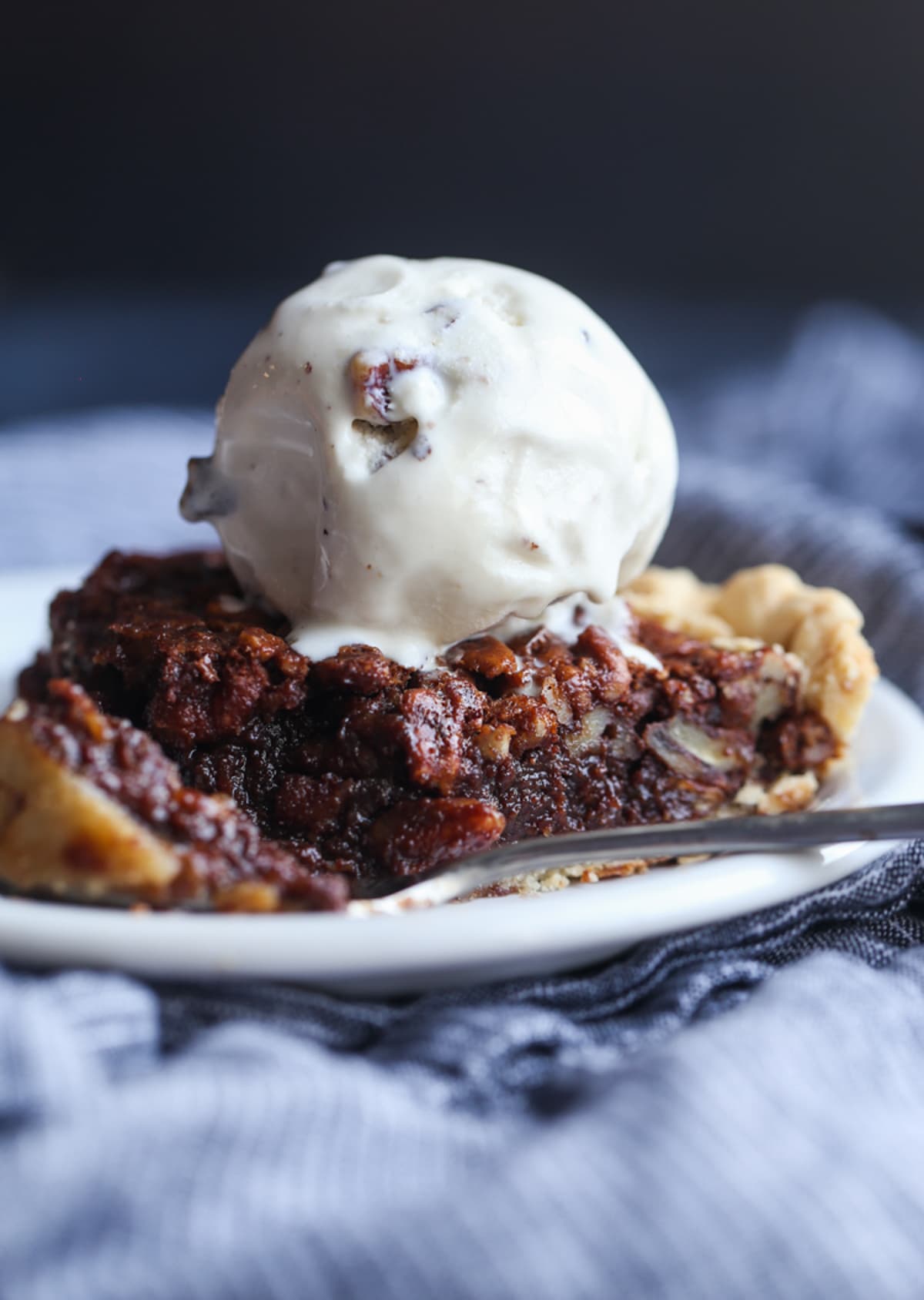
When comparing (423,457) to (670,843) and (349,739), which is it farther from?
(670,843)

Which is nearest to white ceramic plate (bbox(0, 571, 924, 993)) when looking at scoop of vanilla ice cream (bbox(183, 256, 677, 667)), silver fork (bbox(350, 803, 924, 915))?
silver fork (bbox(350, 803, 924, 915))

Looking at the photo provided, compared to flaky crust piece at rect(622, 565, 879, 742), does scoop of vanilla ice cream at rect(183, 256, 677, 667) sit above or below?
above

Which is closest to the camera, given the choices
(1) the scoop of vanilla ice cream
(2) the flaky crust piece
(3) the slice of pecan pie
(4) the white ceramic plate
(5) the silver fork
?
(4) the white ceramic plate

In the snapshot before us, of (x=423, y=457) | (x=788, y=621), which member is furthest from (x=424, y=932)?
(x=788, y=621)

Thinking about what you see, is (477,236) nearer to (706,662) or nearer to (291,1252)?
(706,662)

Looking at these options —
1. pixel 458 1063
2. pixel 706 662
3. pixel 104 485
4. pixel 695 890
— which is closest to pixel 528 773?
pixel 706 662

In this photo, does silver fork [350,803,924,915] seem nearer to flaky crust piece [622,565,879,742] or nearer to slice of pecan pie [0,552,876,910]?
slice of pecan pie [0,552,876,910]
